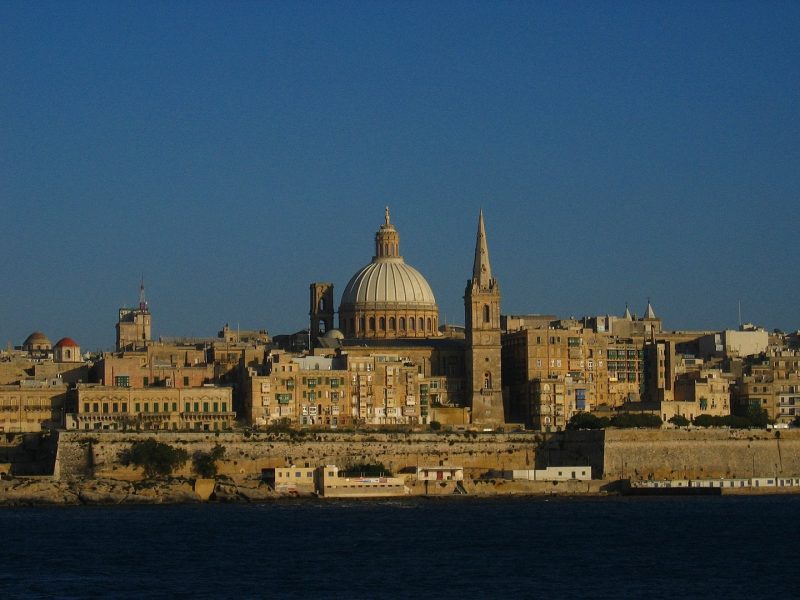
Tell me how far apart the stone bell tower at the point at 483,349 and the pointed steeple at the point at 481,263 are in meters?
0.05

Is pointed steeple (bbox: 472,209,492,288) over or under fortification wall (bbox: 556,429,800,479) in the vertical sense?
over

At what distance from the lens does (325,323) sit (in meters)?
112

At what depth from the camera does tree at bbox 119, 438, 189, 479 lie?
83.3 metres

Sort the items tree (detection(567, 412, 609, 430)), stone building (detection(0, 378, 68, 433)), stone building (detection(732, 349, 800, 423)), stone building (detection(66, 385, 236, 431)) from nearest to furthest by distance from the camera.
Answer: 1. stone building (detection(66, 385, 236, 431))
2. stone building (detection(0, 378, 68, 433))
3. tree (detection(567, 412, 609, 430))
4. stone building (detection(732, 349, 800, 423))

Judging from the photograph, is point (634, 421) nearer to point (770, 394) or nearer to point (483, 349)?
point (483, 349)

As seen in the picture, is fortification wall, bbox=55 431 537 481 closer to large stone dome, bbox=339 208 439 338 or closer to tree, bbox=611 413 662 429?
tree, bbox=611 413 662 429

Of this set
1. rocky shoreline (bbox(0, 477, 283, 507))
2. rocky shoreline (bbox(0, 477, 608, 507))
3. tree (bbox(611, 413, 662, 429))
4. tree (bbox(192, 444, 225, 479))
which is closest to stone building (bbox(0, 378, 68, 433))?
tree (bbox(192, 444, 225, 479))

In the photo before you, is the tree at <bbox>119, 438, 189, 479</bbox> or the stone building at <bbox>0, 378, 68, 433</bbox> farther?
the stone building at <bbox>0, 378, 68, 433</bbox>

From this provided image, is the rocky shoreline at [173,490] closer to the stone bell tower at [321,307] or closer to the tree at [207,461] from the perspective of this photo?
the tree at [207,461]

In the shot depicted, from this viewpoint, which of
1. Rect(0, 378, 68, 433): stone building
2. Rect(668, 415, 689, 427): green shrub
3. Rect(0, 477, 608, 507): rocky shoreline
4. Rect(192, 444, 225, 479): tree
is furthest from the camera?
Rect(668, 415, 689, 427): green shrub

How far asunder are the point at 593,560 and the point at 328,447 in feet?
105

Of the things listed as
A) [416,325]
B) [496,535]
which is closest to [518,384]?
[416,325]

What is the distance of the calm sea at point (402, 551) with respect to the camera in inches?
1993

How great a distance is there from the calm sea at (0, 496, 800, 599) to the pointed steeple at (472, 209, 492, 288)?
75.7 feet
